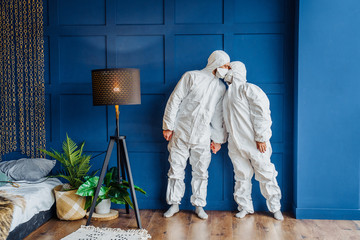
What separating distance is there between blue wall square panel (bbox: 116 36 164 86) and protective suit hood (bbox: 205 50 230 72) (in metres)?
0.52

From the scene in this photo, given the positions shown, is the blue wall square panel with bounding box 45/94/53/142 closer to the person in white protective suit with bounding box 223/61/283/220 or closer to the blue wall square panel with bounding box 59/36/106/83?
the blue wall square panel with bounding box 59/36/106/83

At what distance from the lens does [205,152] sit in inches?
135

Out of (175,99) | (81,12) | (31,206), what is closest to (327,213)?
(175,99)

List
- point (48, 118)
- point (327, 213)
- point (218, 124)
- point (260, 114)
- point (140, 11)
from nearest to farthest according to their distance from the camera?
point (260, 114), point (327, 213), point (218, 124), point (140, 11), point (48, 118)

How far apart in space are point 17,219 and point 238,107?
80.5 inches

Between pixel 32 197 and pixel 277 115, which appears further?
pixel 277 115

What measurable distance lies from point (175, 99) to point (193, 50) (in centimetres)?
56

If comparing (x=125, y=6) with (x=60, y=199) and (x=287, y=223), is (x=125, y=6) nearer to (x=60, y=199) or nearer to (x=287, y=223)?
(x=60, y=199)

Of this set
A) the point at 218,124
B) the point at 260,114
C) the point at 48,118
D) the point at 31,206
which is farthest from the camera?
the point at 48,118

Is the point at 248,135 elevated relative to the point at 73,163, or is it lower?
elevated

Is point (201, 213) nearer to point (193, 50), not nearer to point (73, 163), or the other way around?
point (73, 163)

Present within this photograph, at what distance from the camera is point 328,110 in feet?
10.9

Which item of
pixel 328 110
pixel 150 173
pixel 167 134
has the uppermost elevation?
pixel 328 110

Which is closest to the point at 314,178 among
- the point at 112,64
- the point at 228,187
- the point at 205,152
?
the point at 228,187
